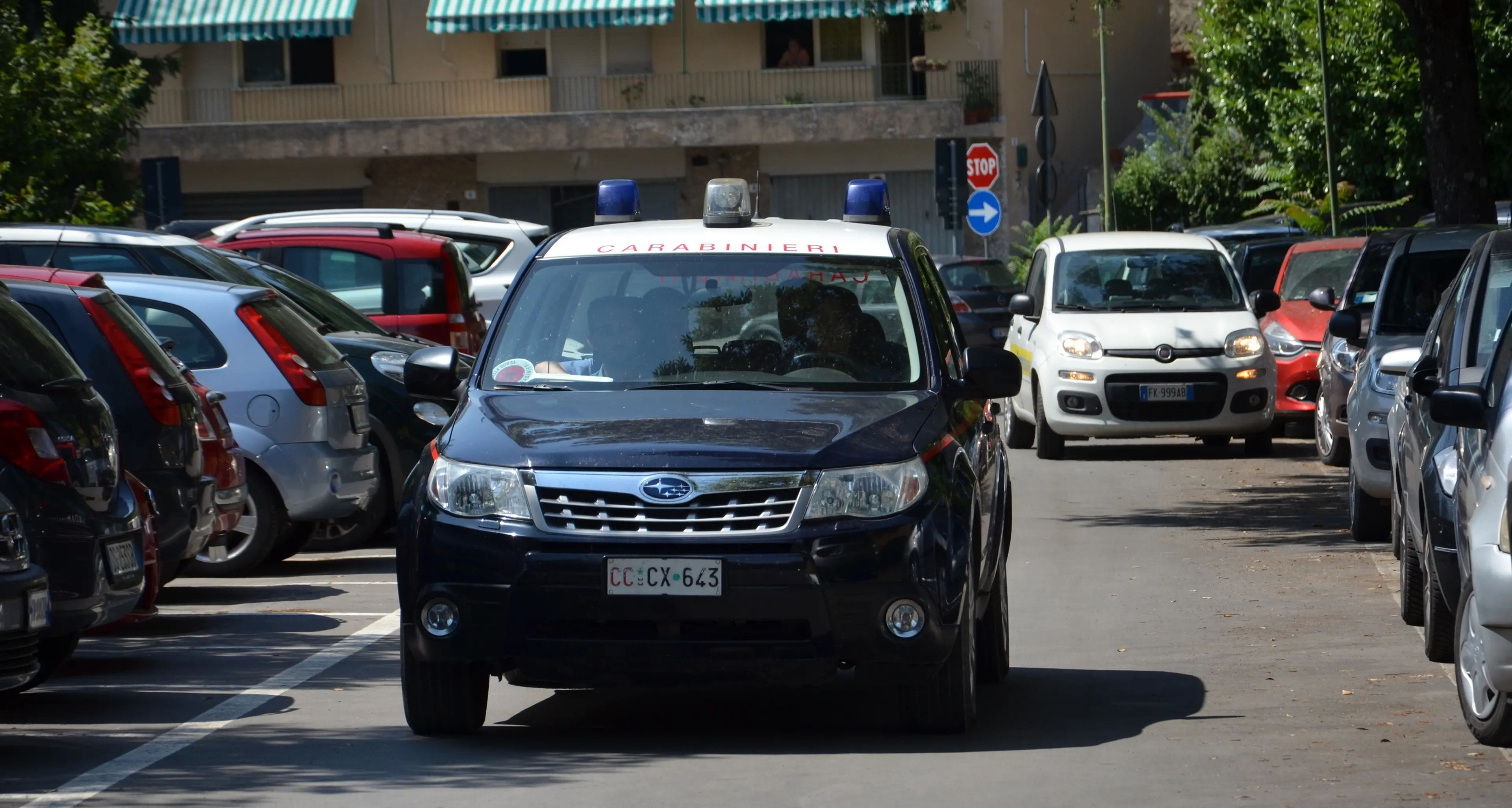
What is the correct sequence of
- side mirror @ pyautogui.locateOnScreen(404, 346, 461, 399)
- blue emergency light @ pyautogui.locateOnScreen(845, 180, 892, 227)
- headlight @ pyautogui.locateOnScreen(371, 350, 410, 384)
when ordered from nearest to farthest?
1. side mirror @ pyautogui.locateOnScreen(404, 346, 461, 399)
2. blue emergency light @ pyautogui.locateOnScreen(845, 180, 892, 227)
3. headlight @ pyautogui.locateOnScreen(371, 350, 410, 384)

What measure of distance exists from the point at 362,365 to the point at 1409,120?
20.0 m

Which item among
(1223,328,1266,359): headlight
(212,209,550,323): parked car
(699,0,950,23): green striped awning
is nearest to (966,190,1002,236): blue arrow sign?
(699,0,950,23): green striped awning

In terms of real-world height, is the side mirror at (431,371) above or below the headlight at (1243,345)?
above

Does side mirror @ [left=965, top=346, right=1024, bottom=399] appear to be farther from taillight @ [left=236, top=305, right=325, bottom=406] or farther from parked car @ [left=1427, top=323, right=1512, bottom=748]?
taillight @ [left=236, top=305, right=325, bottom=406]

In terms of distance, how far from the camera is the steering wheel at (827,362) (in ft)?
26.2

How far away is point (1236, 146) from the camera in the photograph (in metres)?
39.9

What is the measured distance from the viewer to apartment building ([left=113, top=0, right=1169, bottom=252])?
46562 millimetres

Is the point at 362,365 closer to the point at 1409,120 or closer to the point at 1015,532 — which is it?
the point at 1015,532

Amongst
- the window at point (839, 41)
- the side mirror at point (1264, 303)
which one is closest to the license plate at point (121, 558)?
the side mirror at point (1264, 303)

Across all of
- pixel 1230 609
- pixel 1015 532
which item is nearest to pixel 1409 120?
pixel 1015 532

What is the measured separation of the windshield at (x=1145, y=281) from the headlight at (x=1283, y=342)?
27.6 inches

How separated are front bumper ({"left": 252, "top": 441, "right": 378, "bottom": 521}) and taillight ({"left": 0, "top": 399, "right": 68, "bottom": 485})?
4626 millimetres

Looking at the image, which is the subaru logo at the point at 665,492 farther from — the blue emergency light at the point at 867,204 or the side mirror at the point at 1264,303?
the side mirror at the point at 1264,303

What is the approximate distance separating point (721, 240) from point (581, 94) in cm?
4106
